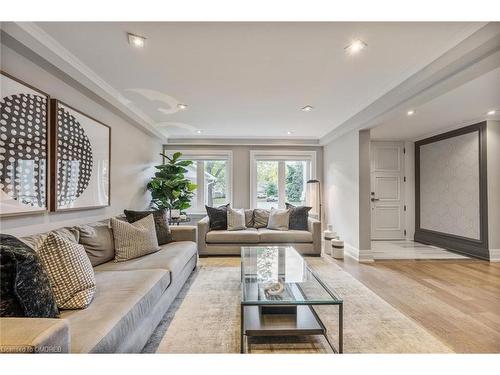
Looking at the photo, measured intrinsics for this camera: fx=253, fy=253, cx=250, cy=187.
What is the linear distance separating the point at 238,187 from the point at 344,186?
2311mm

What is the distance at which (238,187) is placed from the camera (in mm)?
5824

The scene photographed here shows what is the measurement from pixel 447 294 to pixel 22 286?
3.57 m

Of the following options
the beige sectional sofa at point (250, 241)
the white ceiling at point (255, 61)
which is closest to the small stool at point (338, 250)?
the beige sectional sofa at point (250, 241)

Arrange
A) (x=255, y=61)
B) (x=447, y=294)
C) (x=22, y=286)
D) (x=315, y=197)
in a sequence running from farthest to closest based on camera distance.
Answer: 1. (x=315, y=197)
2. (x=447, y=294)
3. (x=255, y=61)
4. (x=22, y=286)

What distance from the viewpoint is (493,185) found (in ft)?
13.3

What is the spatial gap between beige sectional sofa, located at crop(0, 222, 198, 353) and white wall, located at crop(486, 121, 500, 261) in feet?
15.6

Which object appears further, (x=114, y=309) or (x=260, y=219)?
(x=260, y=219)

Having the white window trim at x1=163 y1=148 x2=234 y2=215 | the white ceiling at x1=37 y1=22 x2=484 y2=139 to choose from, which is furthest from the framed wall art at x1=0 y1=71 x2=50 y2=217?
the white window trim at x1=163 y1=148 x2=234 y2=215

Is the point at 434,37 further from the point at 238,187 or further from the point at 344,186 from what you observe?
the point at 238,187

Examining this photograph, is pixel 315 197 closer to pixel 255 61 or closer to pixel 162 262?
pixel 255 61

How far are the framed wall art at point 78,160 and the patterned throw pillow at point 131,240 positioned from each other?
0.47m

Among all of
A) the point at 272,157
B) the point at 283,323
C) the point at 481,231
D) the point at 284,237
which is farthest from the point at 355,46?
the point at 481,231

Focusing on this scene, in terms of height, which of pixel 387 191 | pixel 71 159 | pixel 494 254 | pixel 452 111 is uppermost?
pixel 452 111

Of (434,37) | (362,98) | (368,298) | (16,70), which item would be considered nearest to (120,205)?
(16,70)
